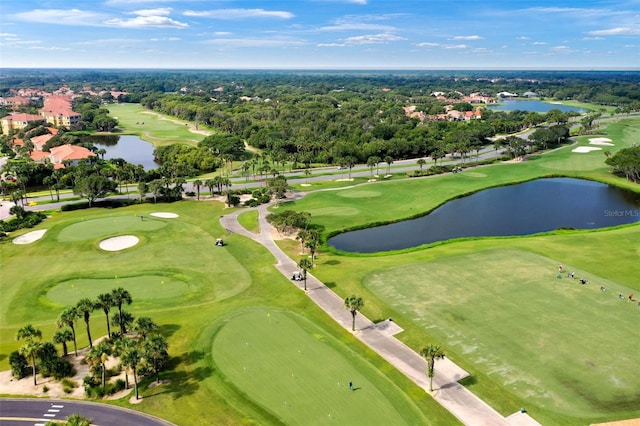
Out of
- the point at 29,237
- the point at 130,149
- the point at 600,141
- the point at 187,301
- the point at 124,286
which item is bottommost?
the point at 187,301

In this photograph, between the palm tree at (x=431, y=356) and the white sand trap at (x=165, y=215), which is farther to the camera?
the white sand trap at (x=165, y=215)

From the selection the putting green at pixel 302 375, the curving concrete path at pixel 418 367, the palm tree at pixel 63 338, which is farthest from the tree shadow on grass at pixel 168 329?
the curving concrete path at pixel 418 367

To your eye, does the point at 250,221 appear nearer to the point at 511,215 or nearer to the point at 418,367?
the point at 418,367

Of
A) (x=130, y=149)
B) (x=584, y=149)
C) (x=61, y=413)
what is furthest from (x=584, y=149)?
(x=61, y=413)

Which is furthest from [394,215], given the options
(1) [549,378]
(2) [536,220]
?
(1) [549,378]

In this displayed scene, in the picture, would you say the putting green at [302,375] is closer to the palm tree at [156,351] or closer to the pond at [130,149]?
the palm tree at [156,351]

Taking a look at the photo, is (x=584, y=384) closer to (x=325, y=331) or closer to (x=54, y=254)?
A: (x=325, y=331)

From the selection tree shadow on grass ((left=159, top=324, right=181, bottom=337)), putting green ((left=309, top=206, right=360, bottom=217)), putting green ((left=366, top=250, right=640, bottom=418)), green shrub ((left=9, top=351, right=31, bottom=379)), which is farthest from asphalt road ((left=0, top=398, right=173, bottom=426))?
putting green ((left=309, top=206, right=360, bottom=217))
